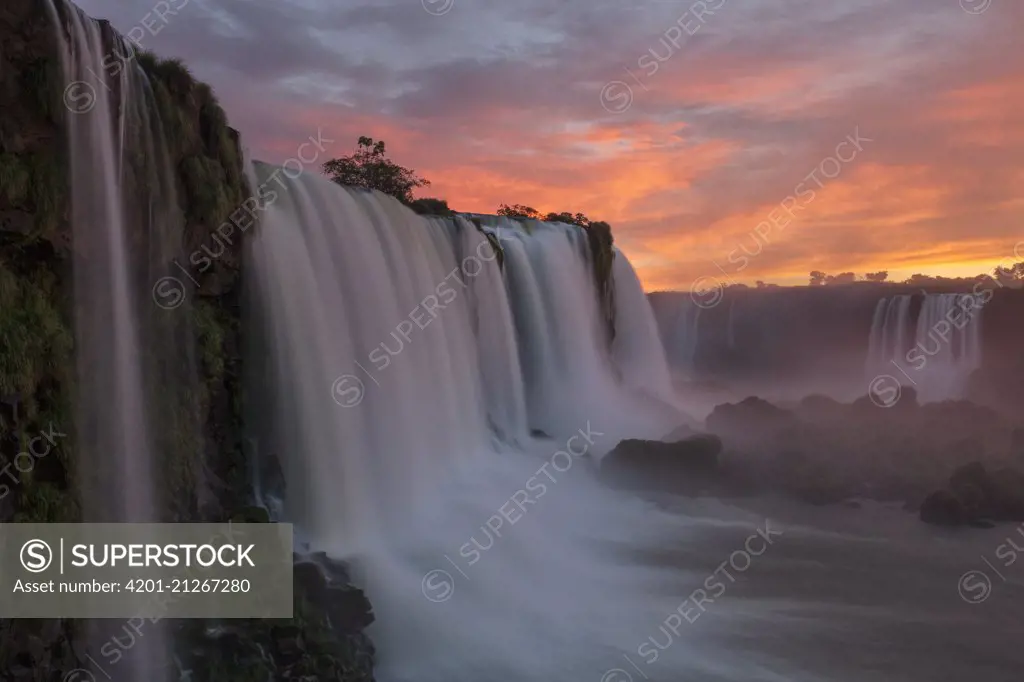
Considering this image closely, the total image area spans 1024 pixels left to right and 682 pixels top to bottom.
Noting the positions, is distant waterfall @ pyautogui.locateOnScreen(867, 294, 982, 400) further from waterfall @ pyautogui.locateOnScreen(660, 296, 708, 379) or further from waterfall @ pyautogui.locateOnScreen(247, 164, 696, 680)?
waterfall @ pyautogui.locateOnScreen(247, 164, 696, 680)

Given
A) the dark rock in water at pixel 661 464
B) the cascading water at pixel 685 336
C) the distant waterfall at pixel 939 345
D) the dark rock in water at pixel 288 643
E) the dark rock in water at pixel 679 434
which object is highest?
the cascading water at pixel 685 336

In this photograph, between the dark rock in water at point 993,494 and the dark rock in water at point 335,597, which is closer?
the dark rock in water at point 335,597

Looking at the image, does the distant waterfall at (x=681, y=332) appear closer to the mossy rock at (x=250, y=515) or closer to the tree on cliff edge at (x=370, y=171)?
the tree on cliff edge at (x=370, y=171)

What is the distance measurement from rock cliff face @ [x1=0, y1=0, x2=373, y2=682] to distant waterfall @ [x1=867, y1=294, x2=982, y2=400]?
108ft

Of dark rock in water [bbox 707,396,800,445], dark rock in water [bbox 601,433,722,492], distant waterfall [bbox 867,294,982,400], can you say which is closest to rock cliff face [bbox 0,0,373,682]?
dark rock in water [bbox 601,433,722,492]

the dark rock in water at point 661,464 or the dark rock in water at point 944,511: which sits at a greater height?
the dark rock in water at point 661,464

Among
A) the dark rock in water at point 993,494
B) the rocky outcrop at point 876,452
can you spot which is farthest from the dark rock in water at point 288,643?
the dark rock in water at point 993,494

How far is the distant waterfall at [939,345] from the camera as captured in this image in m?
33.9

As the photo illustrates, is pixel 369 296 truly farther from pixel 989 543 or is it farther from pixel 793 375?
pixel 793 375

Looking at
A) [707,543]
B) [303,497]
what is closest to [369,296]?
[303,497]

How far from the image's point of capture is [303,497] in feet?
36.1

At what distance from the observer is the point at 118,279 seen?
25.0ft

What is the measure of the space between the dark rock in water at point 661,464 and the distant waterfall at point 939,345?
788 inches

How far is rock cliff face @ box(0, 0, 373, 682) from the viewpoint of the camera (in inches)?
258
